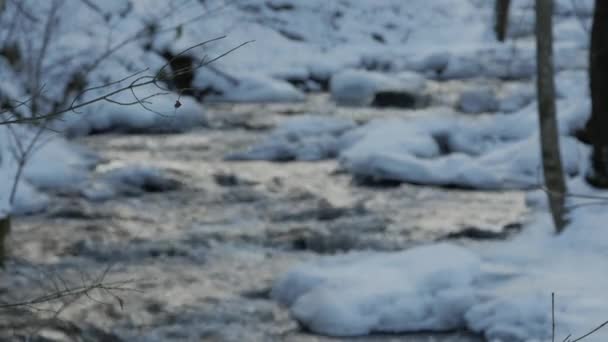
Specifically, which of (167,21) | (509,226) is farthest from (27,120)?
(167,21)

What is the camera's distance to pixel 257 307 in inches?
198

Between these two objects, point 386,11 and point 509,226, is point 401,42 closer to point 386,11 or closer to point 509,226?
point 386,11

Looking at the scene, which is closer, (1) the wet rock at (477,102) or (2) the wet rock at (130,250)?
(2) the wet rock at (130,250)

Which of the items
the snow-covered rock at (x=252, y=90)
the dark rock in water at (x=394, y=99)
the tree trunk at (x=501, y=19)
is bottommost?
the dark rock in water at (x=394, y=99)

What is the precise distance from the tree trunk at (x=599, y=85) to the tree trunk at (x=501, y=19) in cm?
1453

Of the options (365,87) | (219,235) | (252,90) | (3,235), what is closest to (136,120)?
(252,90)

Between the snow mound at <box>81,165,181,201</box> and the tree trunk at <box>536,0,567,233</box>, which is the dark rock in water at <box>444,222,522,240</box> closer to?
the tree trunk at <box>536,0,567,233</box>

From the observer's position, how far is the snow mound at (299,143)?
9.80 meters

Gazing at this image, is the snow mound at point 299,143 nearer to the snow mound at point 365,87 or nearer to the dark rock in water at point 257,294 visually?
the snow mound at point 365,87

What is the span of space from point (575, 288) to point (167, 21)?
1255 cm

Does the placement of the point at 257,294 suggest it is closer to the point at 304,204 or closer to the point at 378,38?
the point at 304,204

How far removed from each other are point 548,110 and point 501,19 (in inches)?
621

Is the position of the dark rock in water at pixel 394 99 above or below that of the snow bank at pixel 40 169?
above

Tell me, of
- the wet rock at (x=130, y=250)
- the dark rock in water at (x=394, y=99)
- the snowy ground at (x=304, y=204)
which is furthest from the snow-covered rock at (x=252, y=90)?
the wet rock at (x=130, y=250)
